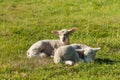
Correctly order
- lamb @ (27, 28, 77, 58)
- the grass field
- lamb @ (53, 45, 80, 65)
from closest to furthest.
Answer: the grass field < lamb @ (53, 45, 80, 65) < lamb @ (27, 28, 77, 58)

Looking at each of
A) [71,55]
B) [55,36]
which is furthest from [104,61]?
[55,36]

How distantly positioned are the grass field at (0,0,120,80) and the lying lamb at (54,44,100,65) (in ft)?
0.53

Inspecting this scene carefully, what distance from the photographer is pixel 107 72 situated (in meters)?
9.65

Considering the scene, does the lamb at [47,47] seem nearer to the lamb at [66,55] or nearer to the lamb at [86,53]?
the lamb at [86,53]

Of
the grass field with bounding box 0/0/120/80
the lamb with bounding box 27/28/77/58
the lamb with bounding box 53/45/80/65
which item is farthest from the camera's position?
the lamb with bounding box 27/28/77/58

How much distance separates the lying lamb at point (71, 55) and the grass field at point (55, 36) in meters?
0.16

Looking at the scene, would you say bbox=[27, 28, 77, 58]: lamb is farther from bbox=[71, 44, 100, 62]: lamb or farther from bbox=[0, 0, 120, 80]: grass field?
bbox=[71, 44, 100, 62]: lamb

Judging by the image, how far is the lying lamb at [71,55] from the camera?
9.97 meters

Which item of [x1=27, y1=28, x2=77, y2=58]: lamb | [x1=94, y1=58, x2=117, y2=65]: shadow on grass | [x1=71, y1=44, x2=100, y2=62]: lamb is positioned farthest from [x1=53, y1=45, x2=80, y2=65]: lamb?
[x1=27, y1=28, x2=77, y2=58]: lamb

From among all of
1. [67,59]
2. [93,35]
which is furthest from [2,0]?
[67,59]

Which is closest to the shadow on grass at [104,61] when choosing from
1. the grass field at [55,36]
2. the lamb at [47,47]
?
the grass field at [55,36]

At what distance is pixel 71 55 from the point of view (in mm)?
9969

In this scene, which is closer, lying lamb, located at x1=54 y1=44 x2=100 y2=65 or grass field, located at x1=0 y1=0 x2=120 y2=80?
grass field, located at x1=0 y1=0 x2=120 y2=80

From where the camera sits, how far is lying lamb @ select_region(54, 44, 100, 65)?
997 cm
